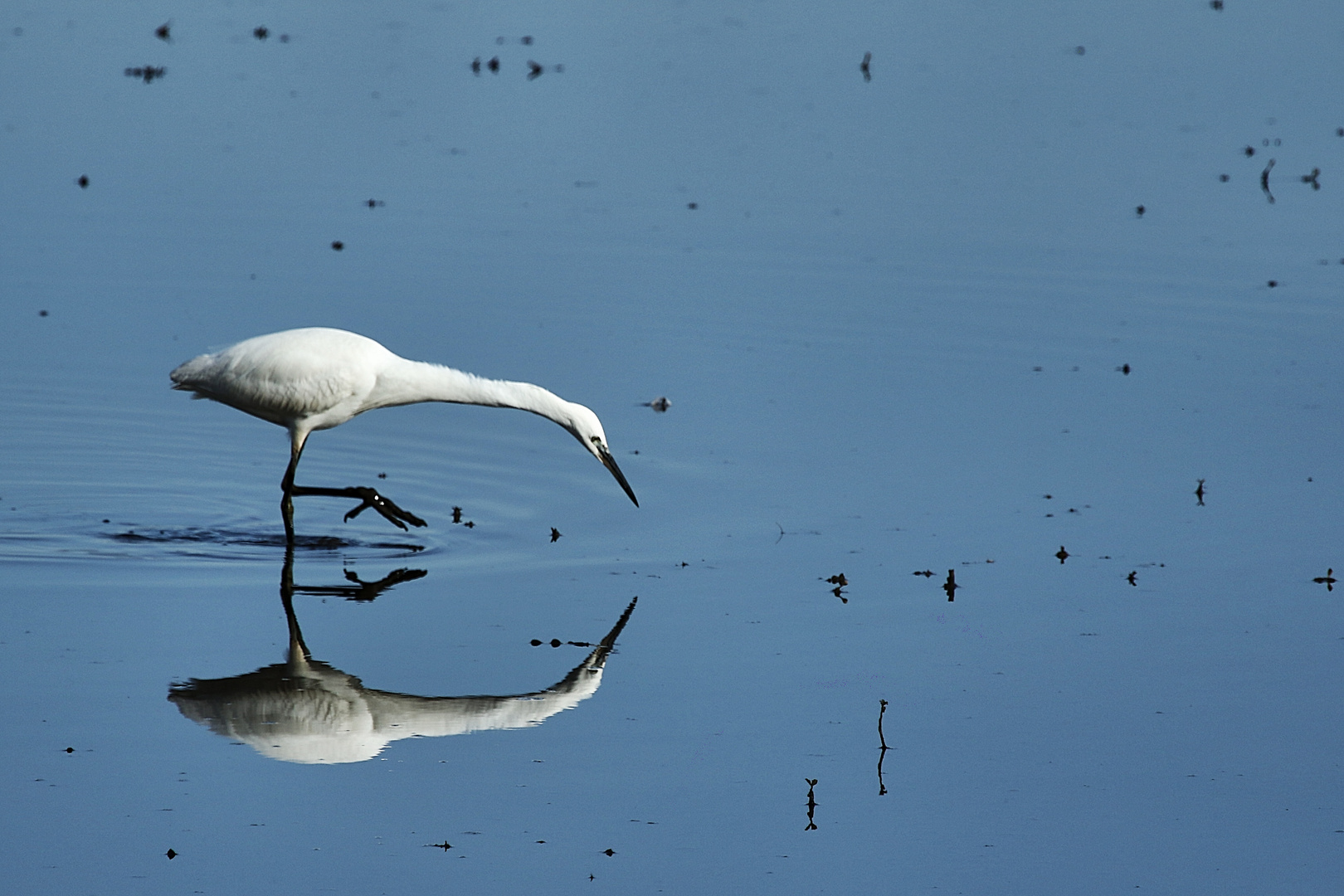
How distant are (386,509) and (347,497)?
42cm

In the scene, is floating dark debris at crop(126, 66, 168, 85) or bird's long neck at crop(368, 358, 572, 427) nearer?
bird's long neck at crop(368, 358, 572, 427)

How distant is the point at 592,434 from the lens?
34.6 ft

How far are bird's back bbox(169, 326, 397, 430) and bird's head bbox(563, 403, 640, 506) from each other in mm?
1120

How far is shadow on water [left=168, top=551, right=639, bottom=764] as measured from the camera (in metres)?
7.45

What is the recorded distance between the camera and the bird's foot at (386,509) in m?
10.5

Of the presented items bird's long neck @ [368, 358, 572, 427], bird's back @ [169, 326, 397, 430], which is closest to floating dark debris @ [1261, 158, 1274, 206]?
bird's long neck @ [368, 358, 572, 427]

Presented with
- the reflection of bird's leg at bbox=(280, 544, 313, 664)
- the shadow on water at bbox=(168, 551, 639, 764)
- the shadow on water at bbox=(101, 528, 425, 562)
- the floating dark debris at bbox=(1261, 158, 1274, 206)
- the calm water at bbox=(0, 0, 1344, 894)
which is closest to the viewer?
the calm water at bbox=(0, 0, 1344, 894)

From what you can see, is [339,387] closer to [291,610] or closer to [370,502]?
[370,502]

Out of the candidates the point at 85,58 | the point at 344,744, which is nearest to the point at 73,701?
the point at 344,744

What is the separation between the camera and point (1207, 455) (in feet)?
40.0

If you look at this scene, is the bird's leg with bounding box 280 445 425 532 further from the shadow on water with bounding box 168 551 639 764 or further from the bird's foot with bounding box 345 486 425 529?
the shadow on water with bounding box 168 551 639 764

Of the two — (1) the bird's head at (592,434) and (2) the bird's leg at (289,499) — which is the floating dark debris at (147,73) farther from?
(1) the bird's head at (592,434)

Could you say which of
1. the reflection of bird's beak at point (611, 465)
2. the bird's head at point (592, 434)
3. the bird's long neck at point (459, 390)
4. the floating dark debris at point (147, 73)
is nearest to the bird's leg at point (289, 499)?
the bird's long neck at point (459, 390)

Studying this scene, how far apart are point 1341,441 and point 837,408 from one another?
333 cm
